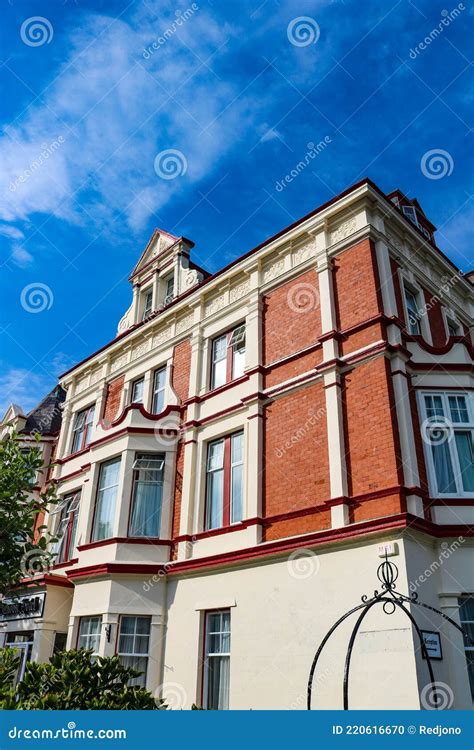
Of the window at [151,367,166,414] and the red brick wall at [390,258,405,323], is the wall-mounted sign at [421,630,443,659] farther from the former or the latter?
the window at [151,367,166,414]

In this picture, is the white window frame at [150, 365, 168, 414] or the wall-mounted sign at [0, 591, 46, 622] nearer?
the wall-mounted sign at [0, 591, 46, 622]

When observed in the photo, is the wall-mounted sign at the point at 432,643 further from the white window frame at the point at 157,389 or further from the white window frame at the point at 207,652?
the white window frame at the point at 157,389

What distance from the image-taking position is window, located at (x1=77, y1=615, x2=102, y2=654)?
44.3 ft

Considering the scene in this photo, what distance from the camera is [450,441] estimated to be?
11180mm

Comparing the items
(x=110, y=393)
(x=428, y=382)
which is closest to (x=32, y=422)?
(x=110, y=393)

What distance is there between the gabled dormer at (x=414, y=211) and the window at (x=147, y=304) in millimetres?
8718

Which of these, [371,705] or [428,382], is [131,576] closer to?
[371,705]

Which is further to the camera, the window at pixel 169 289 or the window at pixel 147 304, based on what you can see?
the window at pixel 147 304

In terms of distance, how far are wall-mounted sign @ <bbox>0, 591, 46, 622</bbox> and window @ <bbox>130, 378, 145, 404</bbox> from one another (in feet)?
19.9

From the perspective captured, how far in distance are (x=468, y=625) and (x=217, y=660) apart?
16.8 ft

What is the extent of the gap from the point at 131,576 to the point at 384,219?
1021 centimetres

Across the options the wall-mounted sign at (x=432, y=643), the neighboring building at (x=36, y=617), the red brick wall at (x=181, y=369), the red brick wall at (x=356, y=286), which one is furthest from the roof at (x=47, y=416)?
the wall-mounted sign at (x=432, y=643)

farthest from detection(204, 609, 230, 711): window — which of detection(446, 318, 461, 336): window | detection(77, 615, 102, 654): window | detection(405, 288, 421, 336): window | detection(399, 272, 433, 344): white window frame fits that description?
detection(446, 318, 461, 336): window

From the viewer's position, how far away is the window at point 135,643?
12844 mm
